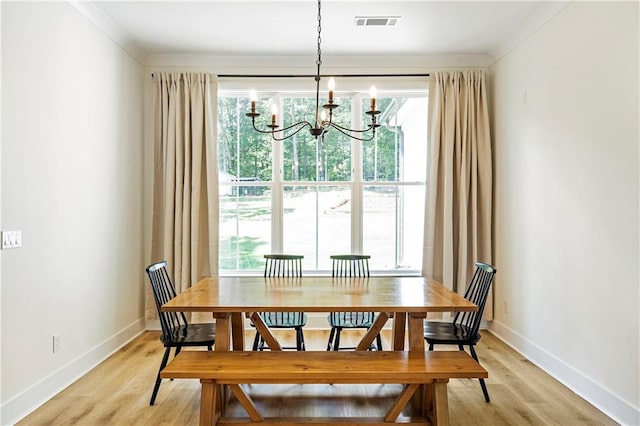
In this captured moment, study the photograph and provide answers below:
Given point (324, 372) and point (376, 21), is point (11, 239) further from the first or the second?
point (376, 21)

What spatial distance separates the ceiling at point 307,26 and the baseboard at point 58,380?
2.76 meters

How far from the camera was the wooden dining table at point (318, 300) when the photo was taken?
2461mm

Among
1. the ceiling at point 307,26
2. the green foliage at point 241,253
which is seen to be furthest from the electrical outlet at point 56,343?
the ceiling at point 307,26

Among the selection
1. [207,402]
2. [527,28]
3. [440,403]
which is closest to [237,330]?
[207,402]

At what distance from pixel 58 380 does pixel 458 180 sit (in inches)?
153

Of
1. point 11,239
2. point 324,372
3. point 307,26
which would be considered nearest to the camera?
point 324,372

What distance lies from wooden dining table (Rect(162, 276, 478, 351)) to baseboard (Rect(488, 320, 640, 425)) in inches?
43.4

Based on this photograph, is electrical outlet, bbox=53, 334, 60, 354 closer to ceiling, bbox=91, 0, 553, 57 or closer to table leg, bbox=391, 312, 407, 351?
table leg, bbox=391, 312, 407, 351

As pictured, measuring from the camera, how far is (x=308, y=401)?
2.87m

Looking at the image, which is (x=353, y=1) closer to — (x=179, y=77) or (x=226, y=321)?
(x=179, y=77)

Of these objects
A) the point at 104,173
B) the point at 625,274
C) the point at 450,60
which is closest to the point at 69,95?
the point at 104,173

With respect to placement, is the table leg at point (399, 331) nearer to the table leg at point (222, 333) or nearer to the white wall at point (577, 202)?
the table leg at point (222, 333)

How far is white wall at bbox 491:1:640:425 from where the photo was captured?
8.50ft

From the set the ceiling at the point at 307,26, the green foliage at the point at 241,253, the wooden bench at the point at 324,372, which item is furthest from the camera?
the green foliage at the point at 241,253
